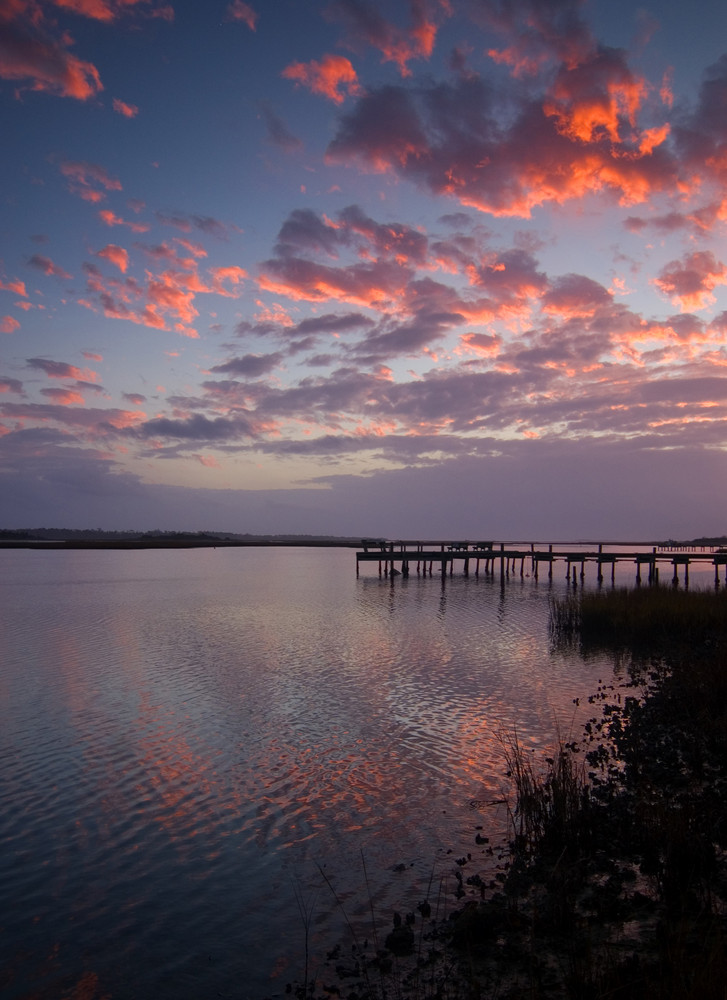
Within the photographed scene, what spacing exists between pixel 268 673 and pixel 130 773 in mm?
8409

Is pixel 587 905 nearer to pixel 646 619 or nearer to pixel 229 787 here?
pixel 229 787

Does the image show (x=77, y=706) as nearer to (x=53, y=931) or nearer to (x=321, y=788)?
(x=321, y=788)

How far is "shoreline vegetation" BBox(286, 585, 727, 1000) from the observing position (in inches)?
201

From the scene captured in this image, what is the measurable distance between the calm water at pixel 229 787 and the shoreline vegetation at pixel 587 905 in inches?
27.2

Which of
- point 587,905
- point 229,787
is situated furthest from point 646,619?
point 587,905

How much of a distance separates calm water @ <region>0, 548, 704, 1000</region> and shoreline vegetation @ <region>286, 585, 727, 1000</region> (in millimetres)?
690

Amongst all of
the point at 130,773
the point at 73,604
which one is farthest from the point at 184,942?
the point at 73,604

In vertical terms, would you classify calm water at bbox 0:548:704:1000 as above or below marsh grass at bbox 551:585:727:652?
below

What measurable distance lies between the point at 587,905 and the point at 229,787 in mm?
6065

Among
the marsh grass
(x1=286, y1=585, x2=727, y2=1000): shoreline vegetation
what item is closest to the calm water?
(x1=286, y1=585, x2=727, y2=1000): shoreline vegetation

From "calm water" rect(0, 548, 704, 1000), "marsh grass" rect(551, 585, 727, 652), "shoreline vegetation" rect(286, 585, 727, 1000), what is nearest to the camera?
"shoreline vegetation" rect(286, 585, 727, 1000)

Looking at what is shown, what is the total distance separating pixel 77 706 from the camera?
15320mm

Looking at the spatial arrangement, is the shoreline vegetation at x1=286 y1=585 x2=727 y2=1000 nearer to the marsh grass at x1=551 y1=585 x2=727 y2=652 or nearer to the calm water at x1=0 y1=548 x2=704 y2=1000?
the calm water at x1=0 y1=548 x2=704 y2=1000

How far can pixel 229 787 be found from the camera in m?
10.5
